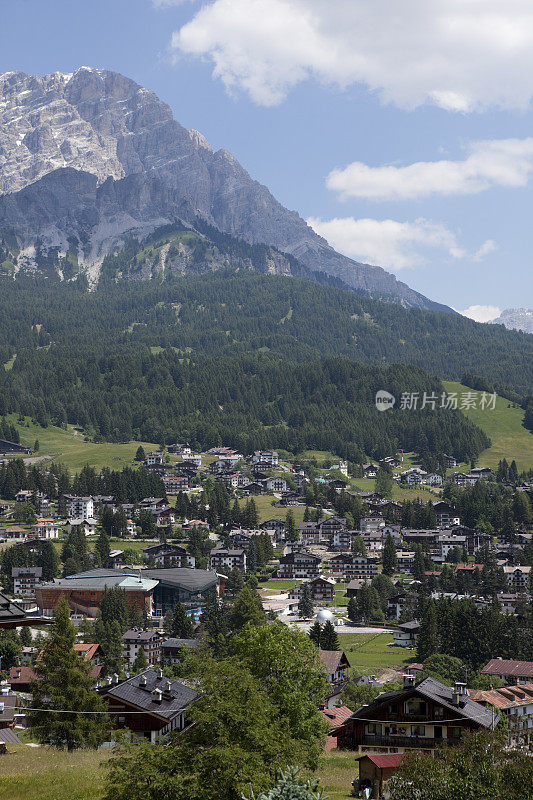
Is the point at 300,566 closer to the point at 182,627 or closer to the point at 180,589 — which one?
the point at 180,589

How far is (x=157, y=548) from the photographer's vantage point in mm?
178375

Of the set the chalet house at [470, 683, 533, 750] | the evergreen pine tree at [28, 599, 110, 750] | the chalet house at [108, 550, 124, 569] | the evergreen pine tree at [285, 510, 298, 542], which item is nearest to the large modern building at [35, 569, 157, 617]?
the chalet house at [108, 550, 124, 569]

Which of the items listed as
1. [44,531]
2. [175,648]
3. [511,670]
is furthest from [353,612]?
[44,531]

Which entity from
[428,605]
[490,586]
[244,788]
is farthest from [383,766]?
[490,586]

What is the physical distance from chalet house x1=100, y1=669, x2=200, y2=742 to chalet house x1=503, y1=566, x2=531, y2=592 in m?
105

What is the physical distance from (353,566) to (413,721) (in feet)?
385

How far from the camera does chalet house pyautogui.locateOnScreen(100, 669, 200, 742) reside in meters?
64.3

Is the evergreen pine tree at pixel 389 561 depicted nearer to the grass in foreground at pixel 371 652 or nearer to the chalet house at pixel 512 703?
the grass in foreground at pixel 371 652

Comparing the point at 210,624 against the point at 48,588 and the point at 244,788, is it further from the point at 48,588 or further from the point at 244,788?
the point at 244,788

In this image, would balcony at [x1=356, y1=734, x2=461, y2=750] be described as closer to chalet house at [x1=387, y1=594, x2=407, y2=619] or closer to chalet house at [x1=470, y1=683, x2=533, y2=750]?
chalet house at [x1=470, y1=683, x2=533, y2=750]

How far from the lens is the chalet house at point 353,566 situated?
585ft

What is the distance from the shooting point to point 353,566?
179625 millimetres

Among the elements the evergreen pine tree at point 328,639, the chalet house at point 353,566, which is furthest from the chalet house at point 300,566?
the evergreen pine tree at point 328,639

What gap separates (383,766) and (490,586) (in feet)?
355
